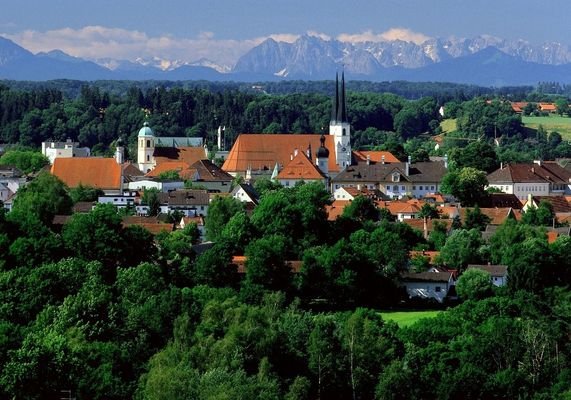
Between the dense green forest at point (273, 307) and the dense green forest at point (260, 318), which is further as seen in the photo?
the dense green forest at point (273, 307)

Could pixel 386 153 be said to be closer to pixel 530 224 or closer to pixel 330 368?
pixel 530 224

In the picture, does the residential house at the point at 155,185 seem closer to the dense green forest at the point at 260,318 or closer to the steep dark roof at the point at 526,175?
the steep dark roof at the point at 526,175

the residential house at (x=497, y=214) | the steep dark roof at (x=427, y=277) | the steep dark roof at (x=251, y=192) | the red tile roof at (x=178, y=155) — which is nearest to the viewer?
the steep dark roof at (x=427, y=277)

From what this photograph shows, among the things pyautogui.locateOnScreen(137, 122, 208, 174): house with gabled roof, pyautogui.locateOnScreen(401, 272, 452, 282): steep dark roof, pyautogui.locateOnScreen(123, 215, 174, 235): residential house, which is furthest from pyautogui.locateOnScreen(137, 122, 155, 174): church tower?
pyautogui.locateOnScreen(401, 272, 452, 282): steep dark roof

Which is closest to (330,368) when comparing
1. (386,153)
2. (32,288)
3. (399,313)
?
(32,288)

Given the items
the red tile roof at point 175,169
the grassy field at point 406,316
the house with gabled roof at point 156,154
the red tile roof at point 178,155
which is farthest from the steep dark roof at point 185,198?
the red tile roof at point 178,155

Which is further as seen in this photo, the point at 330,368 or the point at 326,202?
the point at 326,202

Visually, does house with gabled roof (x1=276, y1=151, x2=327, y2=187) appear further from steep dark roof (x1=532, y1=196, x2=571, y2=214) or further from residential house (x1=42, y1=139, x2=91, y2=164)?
residential house (x1=42, y1=139, x2=91, y2=164)
